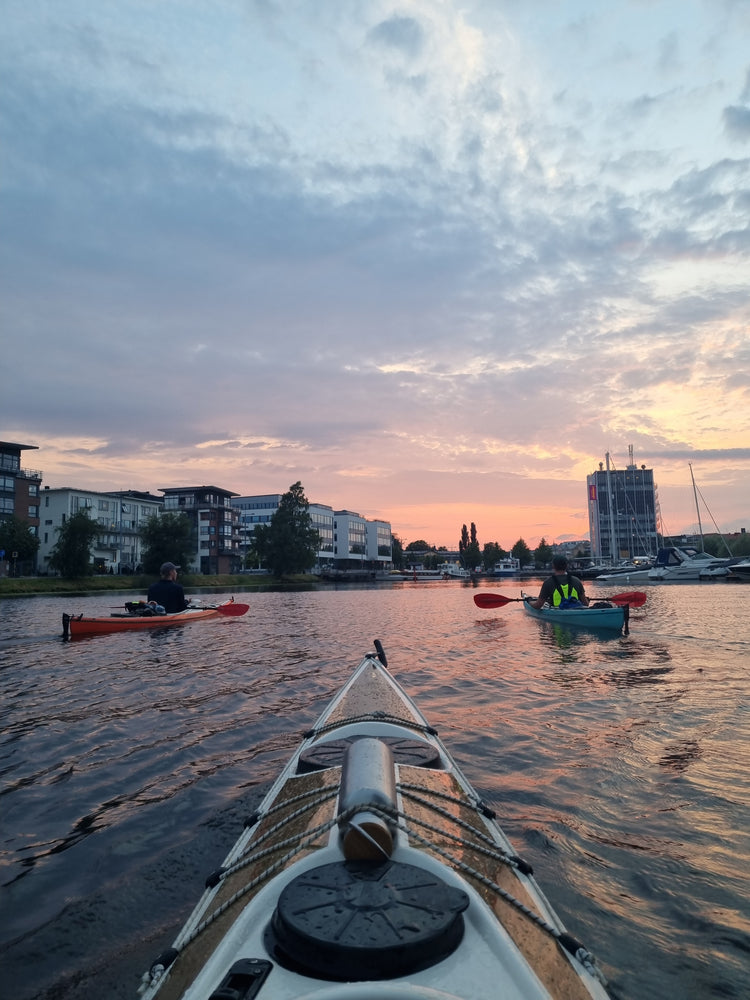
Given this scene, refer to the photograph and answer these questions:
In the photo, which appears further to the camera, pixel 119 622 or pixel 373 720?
pixel 119 622

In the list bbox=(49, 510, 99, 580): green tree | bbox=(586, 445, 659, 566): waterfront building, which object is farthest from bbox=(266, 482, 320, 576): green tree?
bbox=(586, 445, 659, 566): waterfront building

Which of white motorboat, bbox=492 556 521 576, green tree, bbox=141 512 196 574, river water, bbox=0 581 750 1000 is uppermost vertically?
green tree, bbox=141 512 196 574

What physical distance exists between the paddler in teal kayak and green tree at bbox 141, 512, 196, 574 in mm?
51550

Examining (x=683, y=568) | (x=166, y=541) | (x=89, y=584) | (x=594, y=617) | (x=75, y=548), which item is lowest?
(x=594, y=617)

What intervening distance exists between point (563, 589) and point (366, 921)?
54.8 feet

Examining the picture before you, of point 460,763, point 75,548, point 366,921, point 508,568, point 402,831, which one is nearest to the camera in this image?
point 366,921

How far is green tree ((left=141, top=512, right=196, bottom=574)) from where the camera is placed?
63000 mm

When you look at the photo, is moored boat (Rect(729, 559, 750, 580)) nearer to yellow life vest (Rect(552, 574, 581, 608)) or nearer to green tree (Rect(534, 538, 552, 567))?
yellow life vest (Rect(552, 574, 581, 608))

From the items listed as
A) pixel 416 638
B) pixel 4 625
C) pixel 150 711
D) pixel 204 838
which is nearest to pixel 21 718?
pixel 150 711

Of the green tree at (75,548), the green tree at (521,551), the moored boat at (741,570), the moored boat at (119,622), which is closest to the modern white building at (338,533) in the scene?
the green tree at (521,551)

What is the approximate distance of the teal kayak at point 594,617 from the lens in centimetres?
1611

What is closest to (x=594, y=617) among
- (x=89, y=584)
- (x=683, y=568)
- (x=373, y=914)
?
(x=373, y=914)

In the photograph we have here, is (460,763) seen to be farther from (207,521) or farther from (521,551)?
(521,551)

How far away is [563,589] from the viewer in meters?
17.9
